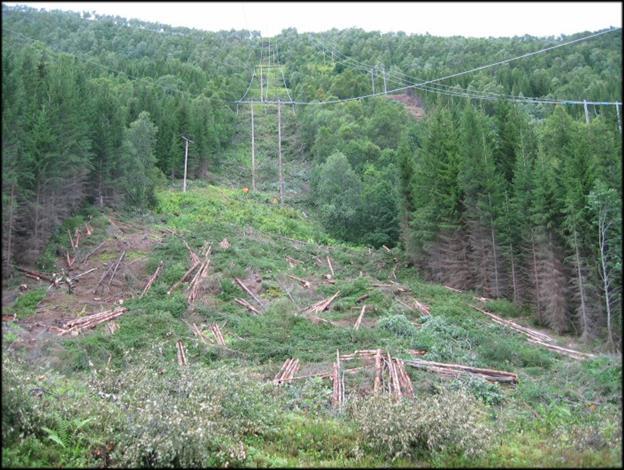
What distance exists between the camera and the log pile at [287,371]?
13.7 metres

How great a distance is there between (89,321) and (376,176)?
3102cm

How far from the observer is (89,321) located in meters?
18.9

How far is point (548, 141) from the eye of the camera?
1085 inches

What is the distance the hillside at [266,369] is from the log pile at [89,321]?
462 millimetres

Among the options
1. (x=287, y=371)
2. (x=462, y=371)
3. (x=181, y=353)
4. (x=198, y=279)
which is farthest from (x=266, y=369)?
(x=198, y=279)

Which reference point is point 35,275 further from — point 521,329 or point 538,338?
point 538,338

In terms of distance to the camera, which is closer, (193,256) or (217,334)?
(217,334)

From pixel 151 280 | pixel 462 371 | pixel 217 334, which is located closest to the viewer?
pixel 462 371

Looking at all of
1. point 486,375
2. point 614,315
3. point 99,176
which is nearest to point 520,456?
point 486,375

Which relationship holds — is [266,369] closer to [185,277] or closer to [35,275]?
[185,277]

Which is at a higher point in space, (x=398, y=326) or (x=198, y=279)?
(x=198, y=279)

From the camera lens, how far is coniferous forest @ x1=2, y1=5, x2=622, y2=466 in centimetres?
1773

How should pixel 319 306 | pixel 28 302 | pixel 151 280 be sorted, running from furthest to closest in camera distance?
pixel 151 280 < pixel 319 306 < pixel 28 302

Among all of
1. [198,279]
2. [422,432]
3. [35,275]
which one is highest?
[422,432]
